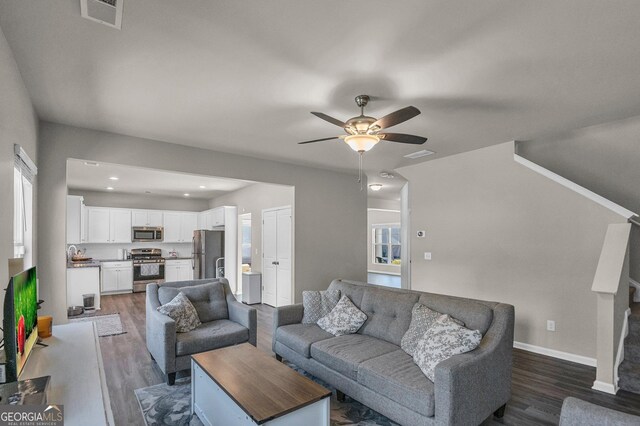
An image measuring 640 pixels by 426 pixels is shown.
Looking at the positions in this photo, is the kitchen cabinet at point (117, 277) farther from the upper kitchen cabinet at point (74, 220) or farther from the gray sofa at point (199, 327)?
the gray sofa at point (199, 327)

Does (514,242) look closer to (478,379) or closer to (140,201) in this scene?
(478,379)

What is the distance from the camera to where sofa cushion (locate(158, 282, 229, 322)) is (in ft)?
12.2

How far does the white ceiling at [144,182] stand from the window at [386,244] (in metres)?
6.37

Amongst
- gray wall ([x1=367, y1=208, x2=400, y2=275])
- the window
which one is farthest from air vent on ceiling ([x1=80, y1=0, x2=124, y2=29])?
the window

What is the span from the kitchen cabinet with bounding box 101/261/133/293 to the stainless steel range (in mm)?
140

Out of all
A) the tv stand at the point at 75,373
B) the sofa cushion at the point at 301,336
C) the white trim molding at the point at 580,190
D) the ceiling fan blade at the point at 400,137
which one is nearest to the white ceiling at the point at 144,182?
the sofa cushion at the point at 301,336

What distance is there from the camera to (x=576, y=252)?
3.85 meters

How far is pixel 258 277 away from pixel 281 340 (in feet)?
12.2

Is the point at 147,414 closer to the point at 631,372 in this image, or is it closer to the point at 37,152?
the point at 37,152

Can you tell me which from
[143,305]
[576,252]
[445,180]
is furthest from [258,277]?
[576,252]

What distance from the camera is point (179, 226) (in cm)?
941

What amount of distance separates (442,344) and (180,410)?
2.13 metres

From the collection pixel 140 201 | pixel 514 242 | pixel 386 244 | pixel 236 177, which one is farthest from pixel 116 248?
pixel 514 242

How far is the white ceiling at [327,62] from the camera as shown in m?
1.94
